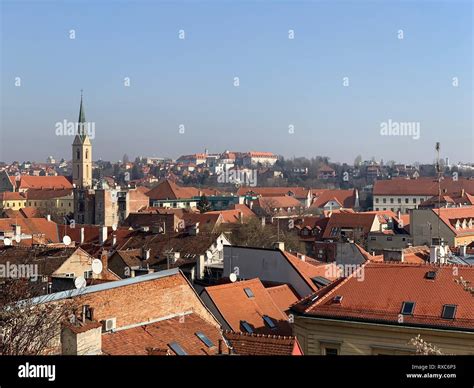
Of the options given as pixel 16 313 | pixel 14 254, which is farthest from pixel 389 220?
pixel 16 313

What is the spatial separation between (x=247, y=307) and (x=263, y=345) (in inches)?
176

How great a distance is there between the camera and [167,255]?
18.6m

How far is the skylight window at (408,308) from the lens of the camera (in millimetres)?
9625

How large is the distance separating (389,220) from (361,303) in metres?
26.0

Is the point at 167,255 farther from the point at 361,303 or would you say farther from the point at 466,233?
the point at 466,233

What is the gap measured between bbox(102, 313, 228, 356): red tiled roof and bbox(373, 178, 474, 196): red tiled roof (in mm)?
47328

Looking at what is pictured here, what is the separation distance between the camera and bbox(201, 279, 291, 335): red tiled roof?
12.2 metres

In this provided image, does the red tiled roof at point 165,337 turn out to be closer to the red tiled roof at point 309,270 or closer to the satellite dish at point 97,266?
the satellite dish at point 97,266

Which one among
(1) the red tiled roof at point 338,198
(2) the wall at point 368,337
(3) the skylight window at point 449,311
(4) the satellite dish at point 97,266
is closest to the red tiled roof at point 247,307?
(2) the wall at point 368,337

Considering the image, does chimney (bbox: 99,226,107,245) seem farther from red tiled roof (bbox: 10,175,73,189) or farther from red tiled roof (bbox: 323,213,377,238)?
red tiled roof (bbox: 10,175,73,189)

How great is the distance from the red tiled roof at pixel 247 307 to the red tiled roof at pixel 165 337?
275 cm

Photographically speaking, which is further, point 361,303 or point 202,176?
point 202,176

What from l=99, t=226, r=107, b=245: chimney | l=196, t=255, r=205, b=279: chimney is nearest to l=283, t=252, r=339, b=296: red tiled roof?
l=196, t=255, r=205, b=279: chimney
